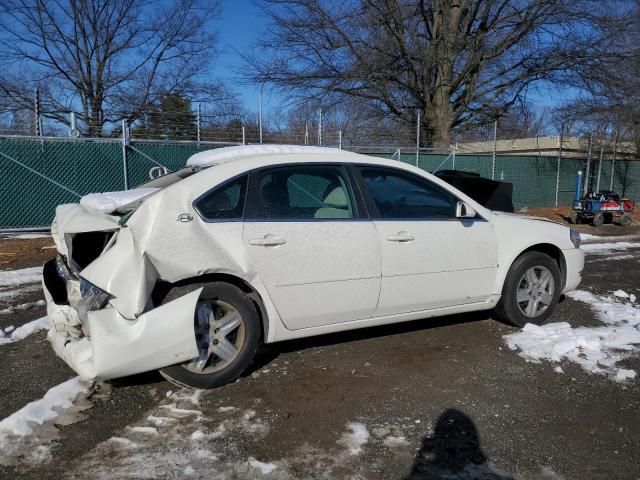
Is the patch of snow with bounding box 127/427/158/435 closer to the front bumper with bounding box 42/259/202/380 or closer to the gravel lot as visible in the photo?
the gravel lot

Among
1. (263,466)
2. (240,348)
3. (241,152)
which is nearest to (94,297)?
(240,348)

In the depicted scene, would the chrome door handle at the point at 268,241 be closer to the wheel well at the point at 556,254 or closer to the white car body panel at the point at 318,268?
the white car body panel at the point at 318,268

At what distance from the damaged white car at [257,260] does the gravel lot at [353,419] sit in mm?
322

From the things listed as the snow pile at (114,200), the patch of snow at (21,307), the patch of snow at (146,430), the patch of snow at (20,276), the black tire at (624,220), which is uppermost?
the snow pile at (114,200)

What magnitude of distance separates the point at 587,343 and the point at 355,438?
2.51 m

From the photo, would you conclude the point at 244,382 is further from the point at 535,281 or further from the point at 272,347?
the point at 535,281

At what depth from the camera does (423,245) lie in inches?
169

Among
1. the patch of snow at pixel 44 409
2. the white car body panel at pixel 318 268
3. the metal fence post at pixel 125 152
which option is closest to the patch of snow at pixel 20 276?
the patch of snow at pixel 44 409

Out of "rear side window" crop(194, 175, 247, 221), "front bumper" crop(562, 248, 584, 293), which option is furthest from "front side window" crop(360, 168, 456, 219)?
"front bumper" crop(562, 248, 584, 293)

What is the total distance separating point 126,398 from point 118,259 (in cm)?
98

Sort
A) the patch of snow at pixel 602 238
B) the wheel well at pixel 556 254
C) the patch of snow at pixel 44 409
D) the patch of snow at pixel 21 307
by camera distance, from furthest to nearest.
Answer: the patch of snow at pixel 602 238 < the patch of snow at pixel 21 307 < the wheel well at pixel 556 254 < the patch of snow at pixel 44 409

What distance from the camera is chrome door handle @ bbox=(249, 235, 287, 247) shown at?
3674 millimetres

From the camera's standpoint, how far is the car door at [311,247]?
3.74 metres

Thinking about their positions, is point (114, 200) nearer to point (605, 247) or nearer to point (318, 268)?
point (318, 268)
